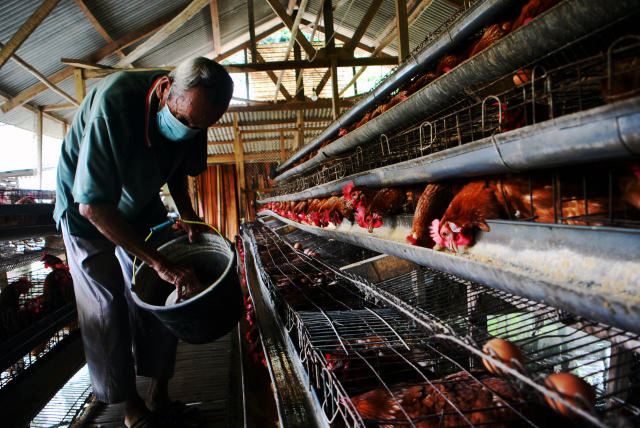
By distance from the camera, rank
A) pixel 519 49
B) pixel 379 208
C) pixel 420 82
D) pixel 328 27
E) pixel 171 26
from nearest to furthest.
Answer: pixel 519 49 → pixel 379 208 → pixel 420 82 → pixel 171 26 → pixel 328 27

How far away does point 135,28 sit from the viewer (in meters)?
5.59

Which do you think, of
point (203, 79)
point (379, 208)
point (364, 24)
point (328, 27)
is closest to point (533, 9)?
point (379, 208)

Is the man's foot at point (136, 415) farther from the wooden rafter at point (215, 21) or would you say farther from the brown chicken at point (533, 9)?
the wooden rafter at point (215, 21)

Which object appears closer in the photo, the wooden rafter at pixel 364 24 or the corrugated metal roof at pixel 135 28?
the corrugated metal roof at pixel 135 28

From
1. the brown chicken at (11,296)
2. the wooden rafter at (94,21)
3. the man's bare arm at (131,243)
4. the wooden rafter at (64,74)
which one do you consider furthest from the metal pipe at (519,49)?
the wooden rafter at (64,74)

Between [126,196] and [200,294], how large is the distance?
86 cm

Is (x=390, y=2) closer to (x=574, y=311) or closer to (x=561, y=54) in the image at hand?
(x=561, y=54)

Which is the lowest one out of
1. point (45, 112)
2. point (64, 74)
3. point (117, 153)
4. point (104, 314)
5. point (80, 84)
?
point (104, 314)

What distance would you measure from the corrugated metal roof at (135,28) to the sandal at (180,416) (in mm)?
4929

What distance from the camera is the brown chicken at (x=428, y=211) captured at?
1.64m

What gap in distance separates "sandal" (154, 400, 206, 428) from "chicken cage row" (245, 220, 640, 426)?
81cm

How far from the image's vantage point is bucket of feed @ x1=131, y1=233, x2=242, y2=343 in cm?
131

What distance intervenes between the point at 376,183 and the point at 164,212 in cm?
142

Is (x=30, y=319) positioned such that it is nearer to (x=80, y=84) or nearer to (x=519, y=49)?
(x=80, y=84)
